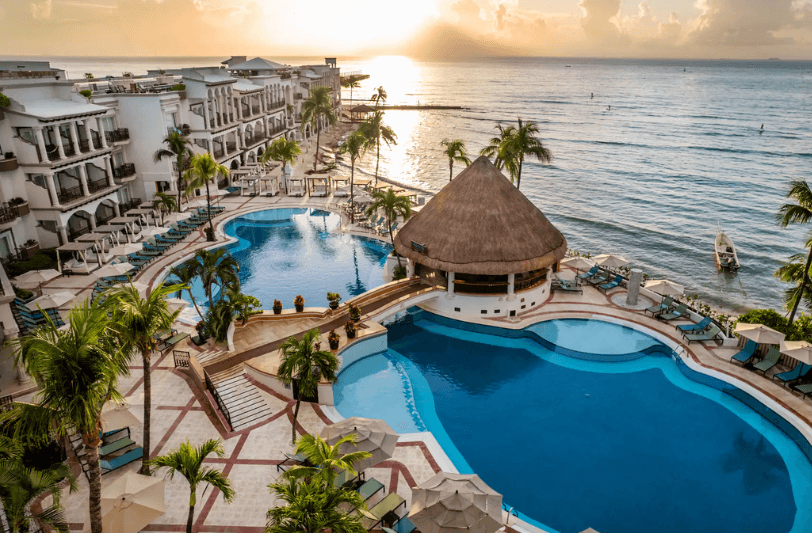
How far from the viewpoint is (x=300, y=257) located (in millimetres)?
37719

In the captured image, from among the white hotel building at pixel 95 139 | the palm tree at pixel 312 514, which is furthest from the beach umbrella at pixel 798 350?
the white hotel building at pixel 95 139

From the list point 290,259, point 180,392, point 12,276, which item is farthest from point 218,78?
point 180,392

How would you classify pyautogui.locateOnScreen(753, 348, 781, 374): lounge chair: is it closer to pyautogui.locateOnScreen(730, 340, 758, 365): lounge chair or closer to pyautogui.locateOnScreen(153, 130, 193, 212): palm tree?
pyautogui.locateOnScreen(730, 340, 758, 365): lounge chair

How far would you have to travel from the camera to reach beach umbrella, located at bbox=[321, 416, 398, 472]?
609 inches

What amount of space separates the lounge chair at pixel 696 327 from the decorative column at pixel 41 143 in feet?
130

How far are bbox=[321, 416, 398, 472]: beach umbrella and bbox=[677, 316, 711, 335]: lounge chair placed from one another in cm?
1782

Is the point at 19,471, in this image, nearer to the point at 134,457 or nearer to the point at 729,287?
the point at 134,457

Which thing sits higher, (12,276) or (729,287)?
(12,276)

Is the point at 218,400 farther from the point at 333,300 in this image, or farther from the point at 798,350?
the point at 798,350

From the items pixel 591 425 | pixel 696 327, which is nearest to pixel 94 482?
pixel 591 425

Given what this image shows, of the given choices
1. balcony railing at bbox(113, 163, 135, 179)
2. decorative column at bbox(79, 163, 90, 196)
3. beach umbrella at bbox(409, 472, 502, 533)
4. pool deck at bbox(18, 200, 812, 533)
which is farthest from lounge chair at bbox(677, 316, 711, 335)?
balcony railing at bbox(113, 163, 135, 179)

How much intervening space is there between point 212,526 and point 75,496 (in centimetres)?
475

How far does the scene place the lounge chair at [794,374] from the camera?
21875 millimetres

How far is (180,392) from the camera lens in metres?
21.3
